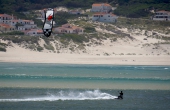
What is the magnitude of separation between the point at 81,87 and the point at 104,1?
90049mm

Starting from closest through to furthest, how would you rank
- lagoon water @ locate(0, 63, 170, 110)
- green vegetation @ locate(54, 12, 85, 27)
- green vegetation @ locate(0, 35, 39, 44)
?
lagoon water @ locate(0, 63, 170, 110) < green vegetation @ locate(0, 35, 39, 44) < green vegetation @ locate(54, 12, 85, 27)

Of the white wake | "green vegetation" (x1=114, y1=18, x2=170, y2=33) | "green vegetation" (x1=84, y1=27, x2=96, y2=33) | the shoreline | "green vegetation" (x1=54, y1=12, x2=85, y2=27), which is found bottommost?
the shoreline

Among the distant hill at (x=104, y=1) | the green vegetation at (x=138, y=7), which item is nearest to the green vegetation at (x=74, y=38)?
the distant hill at (x=104, y=1)

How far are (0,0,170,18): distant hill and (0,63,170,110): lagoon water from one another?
4836cm

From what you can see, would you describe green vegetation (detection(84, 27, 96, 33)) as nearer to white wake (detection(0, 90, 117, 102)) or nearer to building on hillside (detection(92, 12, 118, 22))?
building on hillside (detection(92, 12, 118, 22))

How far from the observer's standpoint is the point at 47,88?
4566 cm

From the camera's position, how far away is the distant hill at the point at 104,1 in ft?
392

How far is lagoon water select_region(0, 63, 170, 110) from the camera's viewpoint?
121 ft

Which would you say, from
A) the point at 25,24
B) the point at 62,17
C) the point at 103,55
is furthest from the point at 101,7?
the point at 103,55

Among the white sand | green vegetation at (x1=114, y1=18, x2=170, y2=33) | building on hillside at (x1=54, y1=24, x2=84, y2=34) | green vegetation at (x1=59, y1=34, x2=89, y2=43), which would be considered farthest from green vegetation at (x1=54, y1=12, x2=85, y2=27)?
the white sand

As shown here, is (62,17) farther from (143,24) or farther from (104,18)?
(143,24)

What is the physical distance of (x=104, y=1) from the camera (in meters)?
135

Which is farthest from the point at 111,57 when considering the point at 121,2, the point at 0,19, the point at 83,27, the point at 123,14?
the point at 121,2

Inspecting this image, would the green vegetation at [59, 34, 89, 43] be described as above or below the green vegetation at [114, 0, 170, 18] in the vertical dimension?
below
